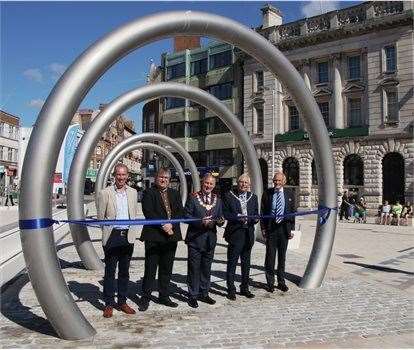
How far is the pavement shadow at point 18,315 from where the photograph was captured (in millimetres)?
5523

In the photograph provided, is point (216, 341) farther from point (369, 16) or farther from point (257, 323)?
point (369, 16)

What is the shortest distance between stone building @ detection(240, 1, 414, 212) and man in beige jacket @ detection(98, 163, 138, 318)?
27680mm

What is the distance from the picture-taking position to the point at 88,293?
7391mm

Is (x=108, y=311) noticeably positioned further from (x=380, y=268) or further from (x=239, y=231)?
(x=380, y=268)

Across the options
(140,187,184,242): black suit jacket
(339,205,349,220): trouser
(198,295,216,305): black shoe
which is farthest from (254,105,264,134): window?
(140,187,184,242): black suit jacket

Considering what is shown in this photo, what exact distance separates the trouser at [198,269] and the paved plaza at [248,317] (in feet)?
0.83

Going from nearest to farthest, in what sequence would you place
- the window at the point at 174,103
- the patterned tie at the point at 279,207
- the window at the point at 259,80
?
the patterned tie at the point at 279,207 < the window at the point at 259,80 < the window at the point at 174,103

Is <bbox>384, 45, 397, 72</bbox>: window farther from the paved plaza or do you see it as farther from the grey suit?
the grey suit

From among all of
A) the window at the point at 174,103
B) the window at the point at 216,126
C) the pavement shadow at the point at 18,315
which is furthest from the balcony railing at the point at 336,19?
the pavement shadow at the point at 18,315

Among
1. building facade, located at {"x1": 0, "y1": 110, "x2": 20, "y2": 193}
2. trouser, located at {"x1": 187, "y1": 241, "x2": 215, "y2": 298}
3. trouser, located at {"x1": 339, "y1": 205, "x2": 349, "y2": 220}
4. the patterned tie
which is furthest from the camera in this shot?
building facade, located at {"x1": 0, "y1": 110, "x2": 20, "y2": 193}

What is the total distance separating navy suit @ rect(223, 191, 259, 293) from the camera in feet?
23.9

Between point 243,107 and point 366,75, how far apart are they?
1112cm

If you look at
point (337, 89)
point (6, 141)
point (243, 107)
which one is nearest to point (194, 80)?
point (243, 107)

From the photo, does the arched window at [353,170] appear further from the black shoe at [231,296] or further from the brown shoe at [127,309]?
the brown shoe at [127,309]
